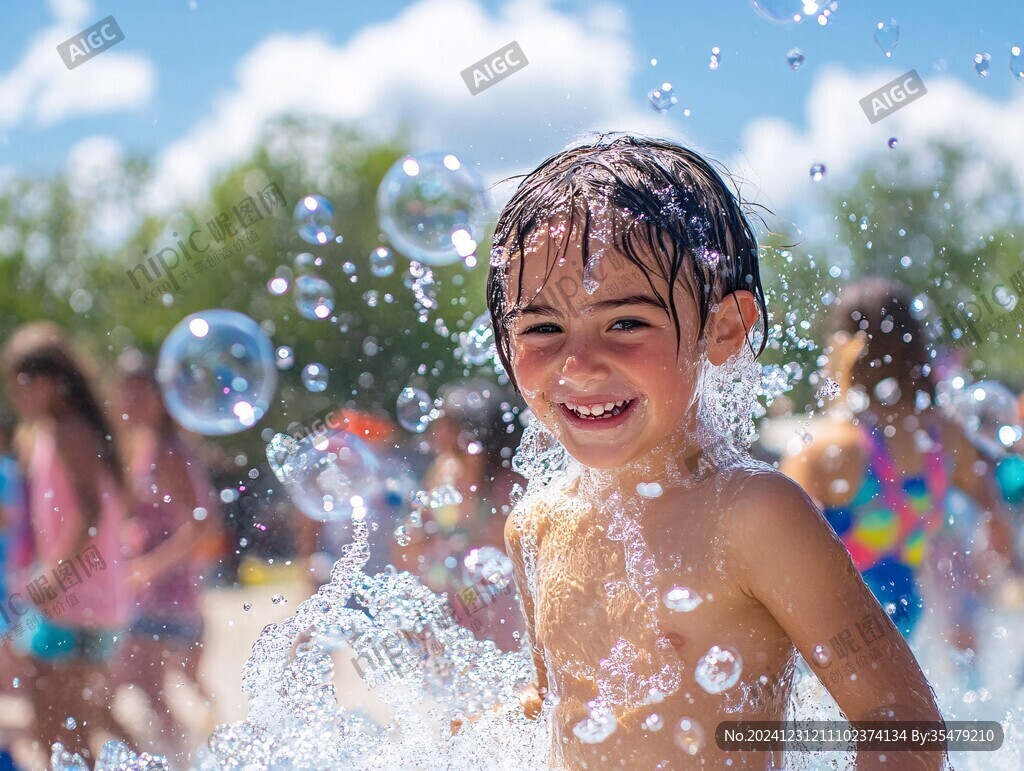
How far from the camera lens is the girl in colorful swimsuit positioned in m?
3.46

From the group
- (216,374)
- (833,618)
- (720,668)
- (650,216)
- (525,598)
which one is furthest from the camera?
(216,374)

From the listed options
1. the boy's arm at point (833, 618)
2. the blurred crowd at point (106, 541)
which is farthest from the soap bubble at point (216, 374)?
the boy's arm at point (833, 618)

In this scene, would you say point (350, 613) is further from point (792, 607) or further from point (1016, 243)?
point (1016, 243)

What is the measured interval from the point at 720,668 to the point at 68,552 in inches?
123

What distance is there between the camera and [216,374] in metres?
3.41

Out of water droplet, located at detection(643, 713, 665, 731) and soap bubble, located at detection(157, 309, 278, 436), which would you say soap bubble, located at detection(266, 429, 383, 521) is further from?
water droplet, located at detection(643, 713, 665, 731)

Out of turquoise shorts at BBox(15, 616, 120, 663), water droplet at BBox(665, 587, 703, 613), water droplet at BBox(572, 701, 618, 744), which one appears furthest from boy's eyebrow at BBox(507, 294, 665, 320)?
turquoise shorts at BBox(15, 616, 120, 663)

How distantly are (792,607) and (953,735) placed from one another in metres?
1.70

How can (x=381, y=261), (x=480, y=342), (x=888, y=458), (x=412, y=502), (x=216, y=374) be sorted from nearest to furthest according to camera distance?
(x=480, y=342) < (x=381, y=261) < (x=216, y=374) < (x=888, y=458) < (x=412, y=502)

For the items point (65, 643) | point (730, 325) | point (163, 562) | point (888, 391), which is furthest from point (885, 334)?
point (65, 643)

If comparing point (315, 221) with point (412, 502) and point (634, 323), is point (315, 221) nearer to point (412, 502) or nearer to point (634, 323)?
point (634, 323)

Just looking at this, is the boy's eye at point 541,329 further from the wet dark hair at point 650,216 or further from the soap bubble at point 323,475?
the soap bubble at point 323,475

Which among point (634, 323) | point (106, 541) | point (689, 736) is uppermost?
point (106, 541)

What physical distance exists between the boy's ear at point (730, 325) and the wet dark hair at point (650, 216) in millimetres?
22
